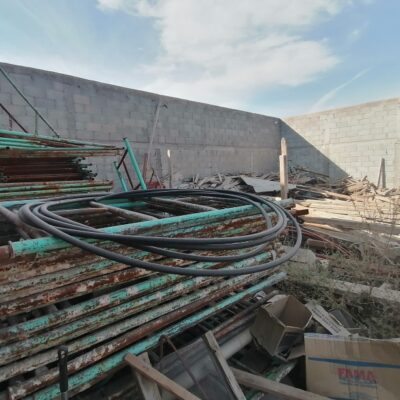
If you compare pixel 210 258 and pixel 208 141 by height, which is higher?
pixel 208 141

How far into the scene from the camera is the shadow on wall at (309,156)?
11.1 m

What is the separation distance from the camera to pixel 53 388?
127 cm

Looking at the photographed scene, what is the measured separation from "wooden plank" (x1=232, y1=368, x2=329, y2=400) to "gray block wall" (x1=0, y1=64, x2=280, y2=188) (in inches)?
225

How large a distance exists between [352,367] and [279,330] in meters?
0.48

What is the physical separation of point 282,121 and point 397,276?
34.2 feet

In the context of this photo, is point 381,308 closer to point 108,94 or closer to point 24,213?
point 24,213

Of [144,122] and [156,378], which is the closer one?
[156,378]

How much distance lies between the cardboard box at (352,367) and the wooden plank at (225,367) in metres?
0.58

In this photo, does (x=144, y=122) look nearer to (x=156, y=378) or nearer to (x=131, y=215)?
(x=131, y=215)

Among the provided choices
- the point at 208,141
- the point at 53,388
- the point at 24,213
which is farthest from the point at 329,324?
the point at 208,141

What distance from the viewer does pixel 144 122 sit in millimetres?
7672

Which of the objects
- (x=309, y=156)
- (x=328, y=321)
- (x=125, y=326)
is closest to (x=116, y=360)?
(x=125, y=326)

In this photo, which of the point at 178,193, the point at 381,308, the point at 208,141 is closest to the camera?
the point at 178,193

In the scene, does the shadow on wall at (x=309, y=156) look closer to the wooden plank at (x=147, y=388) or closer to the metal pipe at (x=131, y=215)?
the metal pipe at (x=131, y=215)
